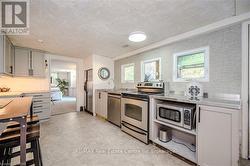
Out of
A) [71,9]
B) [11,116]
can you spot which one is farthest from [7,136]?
[71,9]

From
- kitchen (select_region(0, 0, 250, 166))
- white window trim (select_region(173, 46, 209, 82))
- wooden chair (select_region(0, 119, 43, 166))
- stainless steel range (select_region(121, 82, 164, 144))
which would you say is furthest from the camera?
stainless steel range (select_region(121, 82, 164, 144))

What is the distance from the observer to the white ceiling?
1622mm

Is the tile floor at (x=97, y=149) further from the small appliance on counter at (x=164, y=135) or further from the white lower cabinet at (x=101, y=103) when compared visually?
the white lower cabinet at (x=101, y=103)

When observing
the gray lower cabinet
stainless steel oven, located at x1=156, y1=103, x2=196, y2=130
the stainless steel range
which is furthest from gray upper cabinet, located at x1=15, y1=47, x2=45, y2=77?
stainless steel oven, located at x1=156, y1=103, x2=196, y2=130

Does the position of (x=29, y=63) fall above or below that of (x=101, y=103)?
above

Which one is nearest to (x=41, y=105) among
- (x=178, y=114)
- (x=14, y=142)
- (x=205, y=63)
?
(x=14, y=142)

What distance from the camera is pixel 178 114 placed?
6.39 feet

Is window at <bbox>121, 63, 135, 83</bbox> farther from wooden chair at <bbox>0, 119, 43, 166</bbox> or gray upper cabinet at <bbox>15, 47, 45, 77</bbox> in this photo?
wooden chair at <bbox>0, 119, 43, 166</bbox>

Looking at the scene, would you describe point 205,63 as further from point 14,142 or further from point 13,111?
point 14,142

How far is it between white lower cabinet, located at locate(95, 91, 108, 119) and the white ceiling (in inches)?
75.3

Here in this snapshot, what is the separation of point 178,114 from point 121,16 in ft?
5.97

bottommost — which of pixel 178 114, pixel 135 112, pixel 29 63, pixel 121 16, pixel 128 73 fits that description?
pixel 135 112

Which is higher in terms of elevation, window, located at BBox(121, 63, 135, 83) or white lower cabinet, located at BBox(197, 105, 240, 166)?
window, located at BBox(121, 63, 135, 83)

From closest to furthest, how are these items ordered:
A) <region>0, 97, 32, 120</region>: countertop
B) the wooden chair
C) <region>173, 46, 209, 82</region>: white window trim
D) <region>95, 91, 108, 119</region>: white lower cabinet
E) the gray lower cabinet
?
<region>0, 97, 32, 120</region>: countertop, the wooden chair, <region>173, 46, 209, 82</region>: white window trim, the gray lower cabinet, <region>95, 91, 108, 119</region>: white lower cabinet
